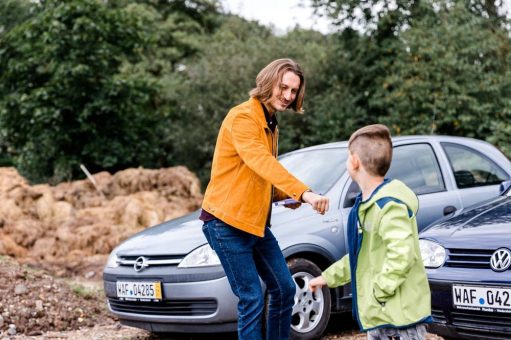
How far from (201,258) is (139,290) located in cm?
62

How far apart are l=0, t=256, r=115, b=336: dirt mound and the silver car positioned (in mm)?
1091

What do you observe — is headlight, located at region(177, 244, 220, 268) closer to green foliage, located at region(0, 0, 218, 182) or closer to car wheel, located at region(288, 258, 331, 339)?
car wheel, located at region(288, 258, 331, 339)

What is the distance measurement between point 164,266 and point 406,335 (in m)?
2.56

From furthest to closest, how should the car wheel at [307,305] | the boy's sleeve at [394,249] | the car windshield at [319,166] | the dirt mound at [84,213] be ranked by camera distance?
the dirt mound at [84,213] → the car windshield at [319,166] → the car wheel at [307,305] → the boy's sleeve at [394,249]

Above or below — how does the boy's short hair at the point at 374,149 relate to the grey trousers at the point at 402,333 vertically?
above

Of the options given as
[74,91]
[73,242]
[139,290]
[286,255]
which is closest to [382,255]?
[286,255]

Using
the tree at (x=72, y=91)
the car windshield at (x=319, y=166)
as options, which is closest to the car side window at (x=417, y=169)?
the car windshield at (x=319, y=166)

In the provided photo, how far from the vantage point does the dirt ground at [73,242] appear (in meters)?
6.05

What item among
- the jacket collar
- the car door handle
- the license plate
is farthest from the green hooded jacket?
the car door handle

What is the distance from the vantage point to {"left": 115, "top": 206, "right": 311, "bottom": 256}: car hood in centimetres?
496

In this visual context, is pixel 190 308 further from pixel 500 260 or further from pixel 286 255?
pixel 500 260

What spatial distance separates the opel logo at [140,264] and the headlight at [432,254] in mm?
2093

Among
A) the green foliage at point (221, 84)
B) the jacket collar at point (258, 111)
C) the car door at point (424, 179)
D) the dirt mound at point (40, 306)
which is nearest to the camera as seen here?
the jacket collar at point (258, 111)

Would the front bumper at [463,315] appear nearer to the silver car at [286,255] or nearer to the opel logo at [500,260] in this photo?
the opel logo at [500,260]
